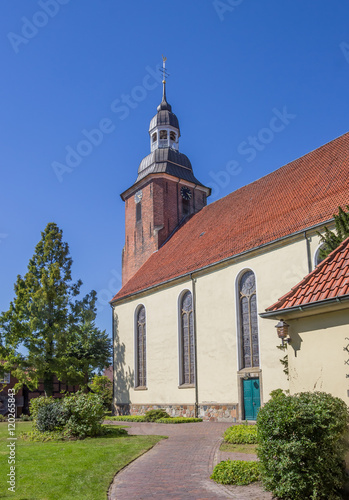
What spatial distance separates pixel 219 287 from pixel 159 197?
1235cm

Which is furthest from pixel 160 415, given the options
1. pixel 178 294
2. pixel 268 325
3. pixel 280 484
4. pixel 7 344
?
pixel 280 484

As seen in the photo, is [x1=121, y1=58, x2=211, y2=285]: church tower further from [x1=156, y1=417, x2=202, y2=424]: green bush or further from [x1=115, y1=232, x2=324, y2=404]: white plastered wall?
[x1=156, y1=417, x2=202, y2=424]: green bush

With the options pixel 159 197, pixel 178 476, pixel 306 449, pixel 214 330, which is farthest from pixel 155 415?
pixel 306 449

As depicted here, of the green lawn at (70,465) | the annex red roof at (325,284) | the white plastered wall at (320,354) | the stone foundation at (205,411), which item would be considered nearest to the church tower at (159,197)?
the stone foundation at (205,411)

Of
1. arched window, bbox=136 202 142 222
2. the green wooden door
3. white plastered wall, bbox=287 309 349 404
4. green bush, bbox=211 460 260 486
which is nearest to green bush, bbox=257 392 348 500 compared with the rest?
white plastered wall, bbox=287 309 349 404

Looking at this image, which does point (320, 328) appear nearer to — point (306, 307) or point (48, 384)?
point (306, 307)

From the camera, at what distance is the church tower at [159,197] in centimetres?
3131

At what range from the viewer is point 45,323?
90.1 ft

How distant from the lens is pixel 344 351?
24.0ft

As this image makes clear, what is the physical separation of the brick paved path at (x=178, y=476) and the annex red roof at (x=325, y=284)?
9.90 feet

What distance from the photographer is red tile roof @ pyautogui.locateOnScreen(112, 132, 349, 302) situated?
17.9 meters

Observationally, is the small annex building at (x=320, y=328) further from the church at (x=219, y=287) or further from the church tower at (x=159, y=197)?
the church tower at (x=159, y=197)

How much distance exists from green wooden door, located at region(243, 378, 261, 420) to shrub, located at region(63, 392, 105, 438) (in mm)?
6180

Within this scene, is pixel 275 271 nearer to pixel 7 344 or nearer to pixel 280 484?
pixel 280 484
